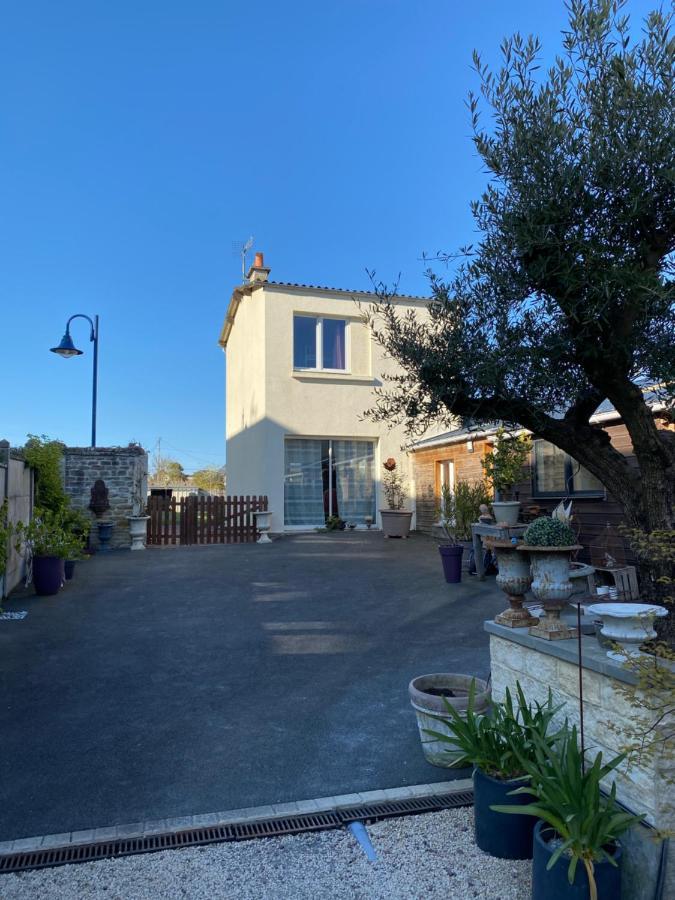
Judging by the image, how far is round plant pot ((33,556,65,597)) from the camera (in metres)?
8.31

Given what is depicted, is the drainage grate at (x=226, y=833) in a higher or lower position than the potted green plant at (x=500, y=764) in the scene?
lower

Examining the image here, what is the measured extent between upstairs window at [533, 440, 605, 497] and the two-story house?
18.7ft

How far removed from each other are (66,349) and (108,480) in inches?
119

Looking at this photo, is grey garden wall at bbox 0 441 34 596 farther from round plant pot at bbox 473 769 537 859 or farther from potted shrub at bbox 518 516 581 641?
round plant pot at bbox 473 769 537 859

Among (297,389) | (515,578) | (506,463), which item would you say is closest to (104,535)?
(297,389)

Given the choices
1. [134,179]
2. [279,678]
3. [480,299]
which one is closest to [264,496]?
[134,179]

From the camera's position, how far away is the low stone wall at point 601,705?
2211 mm

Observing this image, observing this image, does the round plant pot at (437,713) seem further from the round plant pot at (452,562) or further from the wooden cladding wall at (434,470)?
the wooden cladding wall at (434,470)

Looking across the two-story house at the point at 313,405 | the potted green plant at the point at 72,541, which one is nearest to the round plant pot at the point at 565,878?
the potted green plant at the point at 72,541

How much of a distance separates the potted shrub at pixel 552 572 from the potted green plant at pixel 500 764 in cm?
38

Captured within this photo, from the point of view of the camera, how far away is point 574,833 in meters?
2.07

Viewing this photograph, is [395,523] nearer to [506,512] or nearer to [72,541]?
[506,512]

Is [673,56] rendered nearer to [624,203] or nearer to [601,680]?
[624,203]

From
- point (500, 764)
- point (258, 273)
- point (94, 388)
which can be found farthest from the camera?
point (258, 273)
